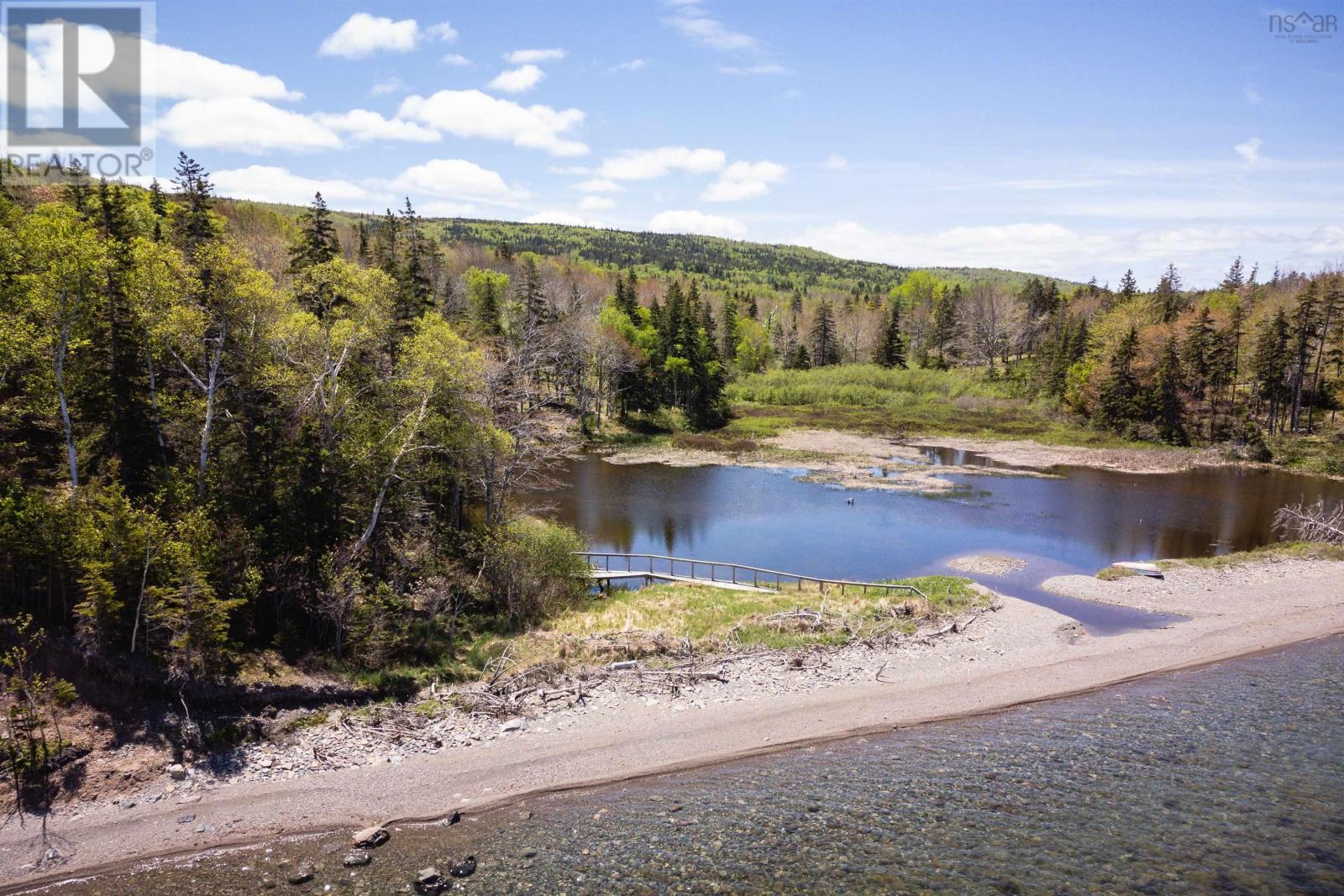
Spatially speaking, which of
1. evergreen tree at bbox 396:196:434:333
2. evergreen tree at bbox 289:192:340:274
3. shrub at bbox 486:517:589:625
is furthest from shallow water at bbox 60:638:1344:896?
evergreen tree at bbox 289:192:340:274

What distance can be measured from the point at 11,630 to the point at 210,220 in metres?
29.6

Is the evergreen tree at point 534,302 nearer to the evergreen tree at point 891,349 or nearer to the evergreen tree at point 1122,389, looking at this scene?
the evergreen tree at point 891,349

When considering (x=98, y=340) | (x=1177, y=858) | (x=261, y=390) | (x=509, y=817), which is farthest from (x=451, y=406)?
(x=1177, y=858)

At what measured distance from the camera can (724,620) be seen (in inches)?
1071

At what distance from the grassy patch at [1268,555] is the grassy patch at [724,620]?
44.9 feet

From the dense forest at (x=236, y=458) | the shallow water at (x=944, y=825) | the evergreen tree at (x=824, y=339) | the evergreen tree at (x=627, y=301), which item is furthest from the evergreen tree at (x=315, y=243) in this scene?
the evergreen tree at (x=824, y=339)

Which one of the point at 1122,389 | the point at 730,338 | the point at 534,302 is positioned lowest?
the point at 1122,389

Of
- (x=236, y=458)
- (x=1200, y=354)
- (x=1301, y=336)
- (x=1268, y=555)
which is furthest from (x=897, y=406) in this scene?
(x=236, y=458)

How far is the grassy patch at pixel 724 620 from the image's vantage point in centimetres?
2464

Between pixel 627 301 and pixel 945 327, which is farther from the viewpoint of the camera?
pixel 945 327

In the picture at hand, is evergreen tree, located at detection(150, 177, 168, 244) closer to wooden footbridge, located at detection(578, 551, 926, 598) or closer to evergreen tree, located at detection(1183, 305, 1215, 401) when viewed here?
wooden footbridge, located at detection(578, 551, 926, 598)

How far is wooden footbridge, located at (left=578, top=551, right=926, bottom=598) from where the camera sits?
1224 inches

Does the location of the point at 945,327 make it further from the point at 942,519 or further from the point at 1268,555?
the point at 1268,555

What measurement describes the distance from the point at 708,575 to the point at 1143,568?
2105 cm
